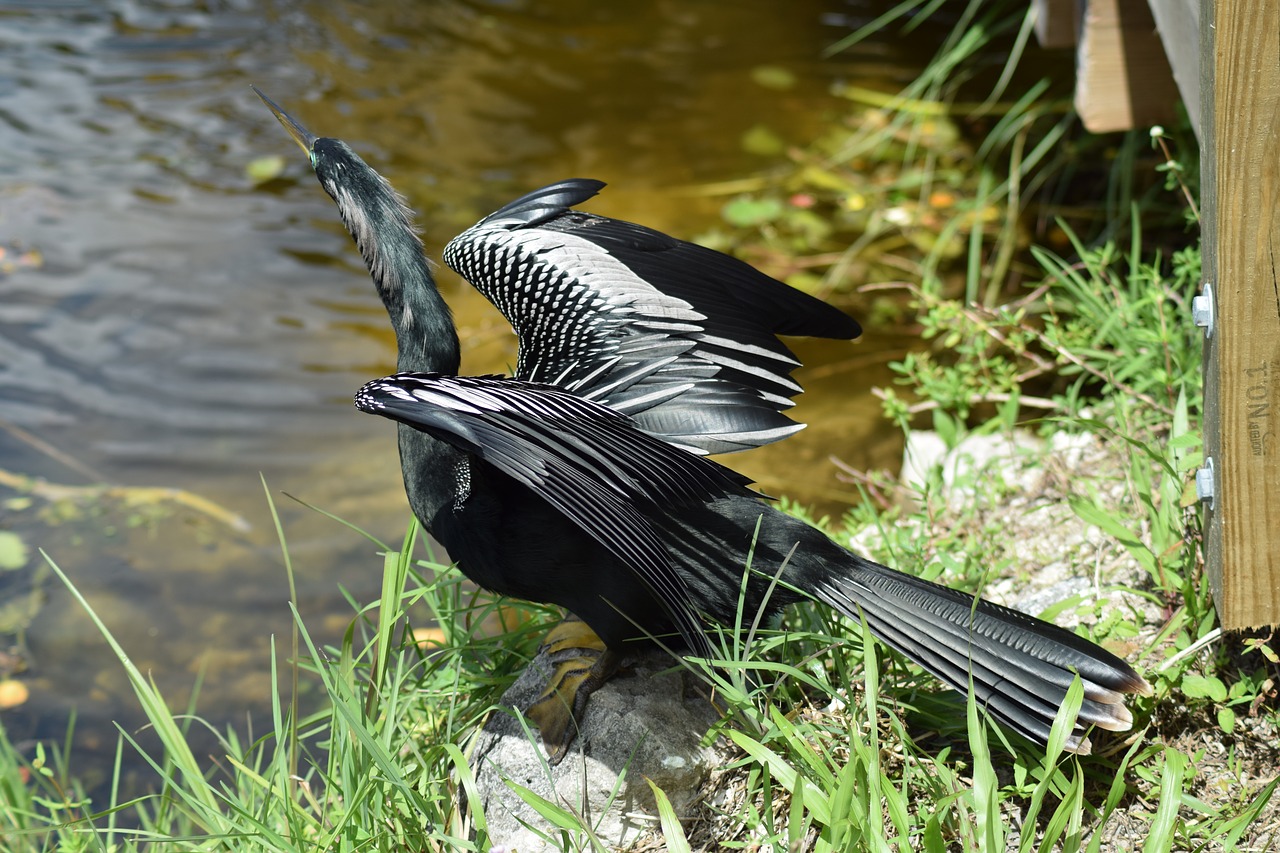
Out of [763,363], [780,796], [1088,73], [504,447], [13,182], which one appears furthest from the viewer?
[13,182]

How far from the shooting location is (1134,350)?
3.20 metres

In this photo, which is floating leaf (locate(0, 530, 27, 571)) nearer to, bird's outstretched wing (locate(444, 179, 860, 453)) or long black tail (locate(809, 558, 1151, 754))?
bird's outstretched wing (locate(444, 179, 860, 453))

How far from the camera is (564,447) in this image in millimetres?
1878

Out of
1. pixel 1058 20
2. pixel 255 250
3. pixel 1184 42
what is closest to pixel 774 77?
pixel 1058 20

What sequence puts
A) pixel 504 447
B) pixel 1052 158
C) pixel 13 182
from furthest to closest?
pixel 13 182, pixel 1052 158, pixel 504 447

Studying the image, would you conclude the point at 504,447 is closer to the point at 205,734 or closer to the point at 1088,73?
the point at 205,734

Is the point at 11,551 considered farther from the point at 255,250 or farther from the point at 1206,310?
the point at 1206,310

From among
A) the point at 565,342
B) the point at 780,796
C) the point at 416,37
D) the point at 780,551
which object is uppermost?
the point at 416,37

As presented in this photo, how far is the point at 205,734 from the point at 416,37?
184 inches

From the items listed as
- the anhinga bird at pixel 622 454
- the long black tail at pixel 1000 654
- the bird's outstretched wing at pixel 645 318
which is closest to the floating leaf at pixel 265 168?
the anhinga bird at pixel 622 454

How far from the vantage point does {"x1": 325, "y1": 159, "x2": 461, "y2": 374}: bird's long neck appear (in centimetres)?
235

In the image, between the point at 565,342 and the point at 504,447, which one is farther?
the point at 565,342

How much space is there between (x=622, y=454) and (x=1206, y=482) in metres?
1.06

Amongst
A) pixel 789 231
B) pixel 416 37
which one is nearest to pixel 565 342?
pixel 789 231
